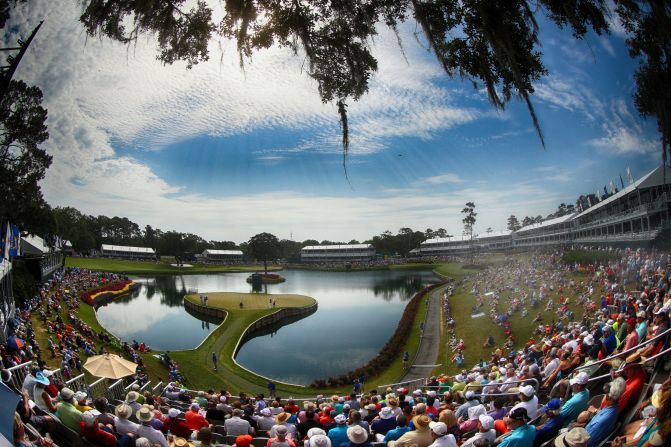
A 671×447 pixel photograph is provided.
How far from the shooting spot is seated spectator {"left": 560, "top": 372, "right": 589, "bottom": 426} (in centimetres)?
522

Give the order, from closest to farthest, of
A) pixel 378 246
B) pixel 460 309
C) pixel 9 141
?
1. pixel 9 141
2. pixel 460 309
3. pixel 378 246

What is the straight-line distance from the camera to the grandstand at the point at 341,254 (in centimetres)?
14838

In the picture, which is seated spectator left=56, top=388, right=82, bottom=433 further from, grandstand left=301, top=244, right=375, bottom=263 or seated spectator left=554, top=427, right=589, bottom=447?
grandstand left=301, top=244, right=375, bottom=263

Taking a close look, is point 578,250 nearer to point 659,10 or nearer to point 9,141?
point 659,10

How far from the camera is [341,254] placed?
150 meters

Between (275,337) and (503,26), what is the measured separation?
34.5 metres

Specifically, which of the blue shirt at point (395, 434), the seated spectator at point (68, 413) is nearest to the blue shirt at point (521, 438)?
the blue shirt at point (395, 434)

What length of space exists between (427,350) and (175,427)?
2102cm

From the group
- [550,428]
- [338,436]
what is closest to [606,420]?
[550,428]

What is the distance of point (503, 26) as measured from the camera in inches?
196

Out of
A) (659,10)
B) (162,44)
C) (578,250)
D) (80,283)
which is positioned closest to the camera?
(659,10)

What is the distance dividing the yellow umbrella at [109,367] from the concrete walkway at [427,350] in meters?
14.8

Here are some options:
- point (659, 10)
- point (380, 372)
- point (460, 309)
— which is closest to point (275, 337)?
point (380, 372)

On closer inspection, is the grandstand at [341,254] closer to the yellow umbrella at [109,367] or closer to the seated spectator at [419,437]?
the yellow umbrella at [109,367]
